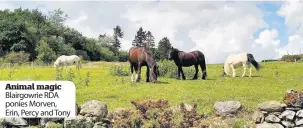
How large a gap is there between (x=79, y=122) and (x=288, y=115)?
282 inches

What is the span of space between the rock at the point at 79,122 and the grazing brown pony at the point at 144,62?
11.7 m

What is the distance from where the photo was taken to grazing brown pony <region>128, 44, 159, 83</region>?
2998cm

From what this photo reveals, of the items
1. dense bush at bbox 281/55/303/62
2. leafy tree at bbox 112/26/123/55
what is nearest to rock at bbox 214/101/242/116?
dense bush at bbox 281/55/303/62

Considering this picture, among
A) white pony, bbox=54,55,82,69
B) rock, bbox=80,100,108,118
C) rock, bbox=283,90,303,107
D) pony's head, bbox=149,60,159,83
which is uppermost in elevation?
white pony, bbox=54,55,82,69

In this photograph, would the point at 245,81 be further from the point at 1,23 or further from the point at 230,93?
the point at 1,23

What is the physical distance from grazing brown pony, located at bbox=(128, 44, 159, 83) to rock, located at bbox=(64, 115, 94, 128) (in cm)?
1171

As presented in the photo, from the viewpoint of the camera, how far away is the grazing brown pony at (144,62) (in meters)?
30.0

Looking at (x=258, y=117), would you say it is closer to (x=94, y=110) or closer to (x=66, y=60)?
(x=94, y=110)

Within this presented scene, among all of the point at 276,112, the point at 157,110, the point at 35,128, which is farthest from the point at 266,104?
the point at 35,128

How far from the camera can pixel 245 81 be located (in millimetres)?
30703

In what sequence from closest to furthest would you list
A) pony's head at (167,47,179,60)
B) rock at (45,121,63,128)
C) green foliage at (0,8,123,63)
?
rock at (45,121,63,128) < pony's head at (167,47,179,60) < green foliage at (0,8,123,63)

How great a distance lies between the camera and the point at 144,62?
31.0 m

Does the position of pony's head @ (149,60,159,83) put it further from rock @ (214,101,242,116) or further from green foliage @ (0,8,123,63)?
green foliage @ (0,8,123,63)

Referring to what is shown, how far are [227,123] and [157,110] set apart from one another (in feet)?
8.12
